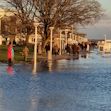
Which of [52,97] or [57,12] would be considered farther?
[57,12]

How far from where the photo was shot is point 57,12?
221 feet

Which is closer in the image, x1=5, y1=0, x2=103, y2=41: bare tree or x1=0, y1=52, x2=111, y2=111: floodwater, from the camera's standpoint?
x1=0, y1=52, x2=111, y2=111: floodwater

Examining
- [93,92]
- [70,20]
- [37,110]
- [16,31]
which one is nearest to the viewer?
[37,110]

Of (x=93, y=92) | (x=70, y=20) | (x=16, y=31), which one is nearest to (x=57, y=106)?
(x=93, y=92)

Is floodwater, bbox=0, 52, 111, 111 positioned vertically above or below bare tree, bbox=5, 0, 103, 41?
below

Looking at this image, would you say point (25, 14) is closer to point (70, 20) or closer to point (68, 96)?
point (70, 20)

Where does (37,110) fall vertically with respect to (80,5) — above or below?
below

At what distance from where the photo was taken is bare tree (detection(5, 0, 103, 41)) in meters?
67.2

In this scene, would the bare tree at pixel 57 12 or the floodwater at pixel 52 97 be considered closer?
the floodwater at pixel 52 97

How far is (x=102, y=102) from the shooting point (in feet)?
53.1

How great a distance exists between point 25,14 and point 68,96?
5177 cm

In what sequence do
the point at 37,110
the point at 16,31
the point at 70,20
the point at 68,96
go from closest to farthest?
the point at 37,110
the point at 68,96
the point at 70,20
the point at 16,31

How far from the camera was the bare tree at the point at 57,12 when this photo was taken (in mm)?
67250

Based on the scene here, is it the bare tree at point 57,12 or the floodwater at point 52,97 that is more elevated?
the bare tree at point 57,12
